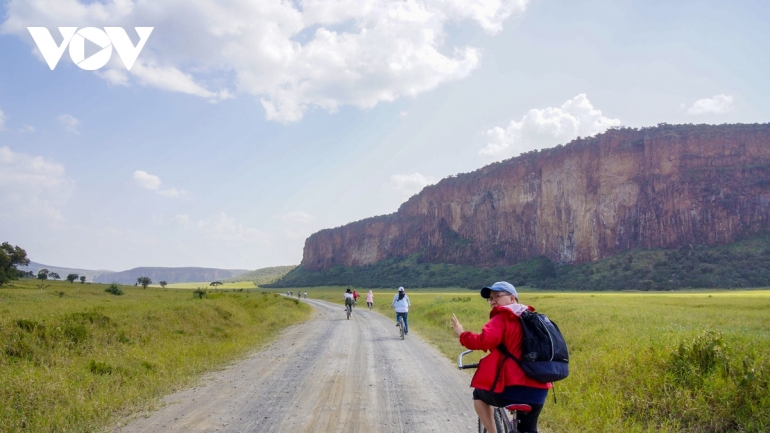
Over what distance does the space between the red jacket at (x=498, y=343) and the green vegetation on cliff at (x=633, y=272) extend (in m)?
67.8

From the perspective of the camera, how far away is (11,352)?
937 cm

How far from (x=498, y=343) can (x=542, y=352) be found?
1.17 feet

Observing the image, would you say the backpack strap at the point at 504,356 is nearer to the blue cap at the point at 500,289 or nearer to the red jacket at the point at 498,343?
the red jacket at the point at 498,343

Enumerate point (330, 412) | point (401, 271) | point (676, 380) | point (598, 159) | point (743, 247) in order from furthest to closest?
point (401, 271), point (598, 159), point (743, 247), point (676, 380), point (330, 412)

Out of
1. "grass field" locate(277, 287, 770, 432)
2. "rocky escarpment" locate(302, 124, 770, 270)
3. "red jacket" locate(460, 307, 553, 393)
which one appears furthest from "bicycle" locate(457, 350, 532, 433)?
"rocky escarpment" locate(302, 124, 770, 270)

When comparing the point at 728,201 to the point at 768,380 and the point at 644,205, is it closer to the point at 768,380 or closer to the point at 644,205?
the point at 644,205

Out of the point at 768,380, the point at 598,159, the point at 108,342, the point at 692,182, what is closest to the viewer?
the point at 768,380

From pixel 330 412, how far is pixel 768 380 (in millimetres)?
6175

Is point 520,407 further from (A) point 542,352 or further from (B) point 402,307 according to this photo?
(B) point 402,307

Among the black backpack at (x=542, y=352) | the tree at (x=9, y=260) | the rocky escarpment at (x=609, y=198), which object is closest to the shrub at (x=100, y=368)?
the black backpack at (x=542, y=352)

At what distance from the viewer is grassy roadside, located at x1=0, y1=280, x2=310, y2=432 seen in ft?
20.5

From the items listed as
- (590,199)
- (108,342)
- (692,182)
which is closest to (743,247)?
(692,182)

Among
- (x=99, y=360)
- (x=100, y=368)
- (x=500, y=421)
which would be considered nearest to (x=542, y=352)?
(x=500, y=421)

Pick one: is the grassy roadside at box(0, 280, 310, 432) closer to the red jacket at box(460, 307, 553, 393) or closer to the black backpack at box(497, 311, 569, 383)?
the red jacket at box(460, 307, 553, 393)
